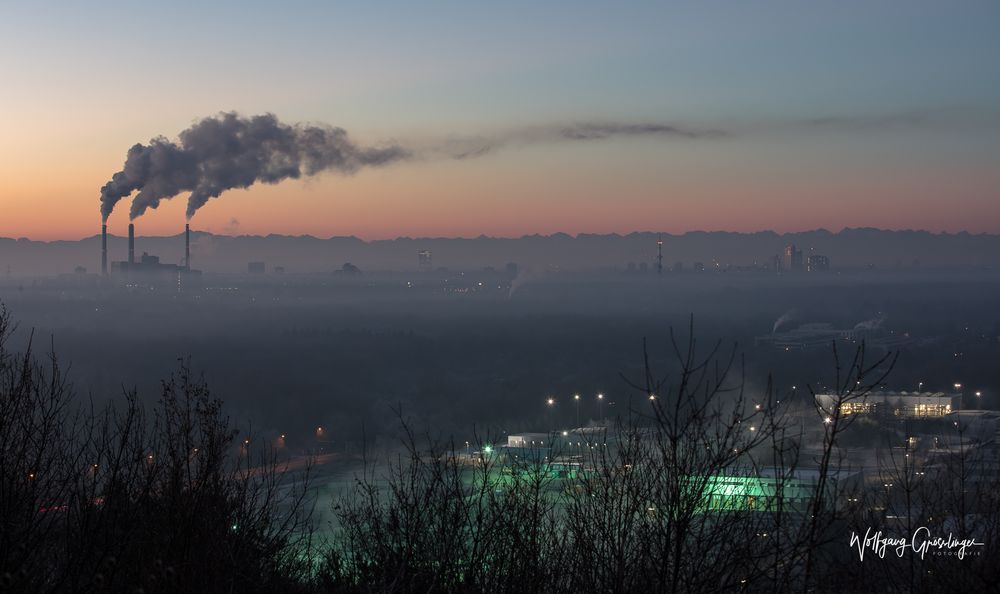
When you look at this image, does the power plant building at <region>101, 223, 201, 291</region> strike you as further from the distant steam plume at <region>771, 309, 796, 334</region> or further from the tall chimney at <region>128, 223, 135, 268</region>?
the distant steam plume at <region>771, 309, 796, 334</region>

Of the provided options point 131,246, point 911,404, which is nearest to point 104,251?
point 131,246

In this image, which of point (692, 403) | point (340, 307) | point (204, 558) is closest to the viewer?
point (692, 403)

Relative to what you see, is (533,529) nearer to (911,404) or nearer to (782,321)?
(911,404)

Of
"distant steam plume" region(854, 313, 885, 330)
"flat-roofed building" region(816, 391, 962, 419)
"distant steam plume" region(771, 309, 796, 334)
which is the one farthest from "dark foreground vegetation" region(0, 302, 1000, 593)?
"distant steam plume" region(771, 309, 796, 334)

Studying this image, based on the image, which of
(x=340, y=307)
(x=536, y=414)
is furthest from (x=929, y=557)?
(x=340, y=307)

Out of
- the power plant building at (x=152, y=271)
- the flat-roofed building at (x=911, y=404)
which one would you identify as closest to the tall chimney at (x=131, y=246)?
the power plant building at (x=152, y=271)

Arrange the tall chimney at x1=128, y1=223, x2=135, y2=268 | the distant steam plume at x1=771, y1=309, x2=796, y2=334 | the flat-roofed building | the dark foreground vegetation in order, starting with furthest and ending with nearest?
the distant steam plume at x1=771, y1=309, x2=796, y2=334 → the tall chimney at x1=128, y1=223, x2=135, y2=268 → the flat-roofed building → the dark foreground vegetation

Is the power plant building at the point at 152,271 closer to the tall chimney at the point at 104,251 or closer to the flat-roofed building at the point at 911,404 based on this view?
the tall chimney at the point at 104,251

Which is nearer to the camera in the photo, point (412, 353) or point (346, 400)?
point (346, 400)

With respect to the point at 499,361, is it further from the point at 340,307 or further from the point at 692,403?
the point at 692,403

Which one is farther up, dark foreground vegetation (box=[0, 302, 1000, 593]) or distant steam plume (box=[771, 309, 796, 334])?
dark foreground vegetation (box=[0, 302, 1000, 593])

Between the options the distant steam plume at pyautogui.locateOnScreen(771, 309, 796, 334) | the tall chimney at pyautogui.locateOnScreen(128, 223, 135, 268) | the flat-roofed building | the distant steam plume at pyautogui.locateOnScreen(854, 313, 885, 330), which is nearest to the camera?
the flat-roofed building
